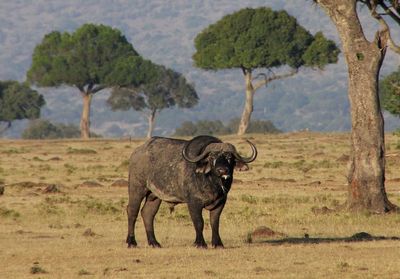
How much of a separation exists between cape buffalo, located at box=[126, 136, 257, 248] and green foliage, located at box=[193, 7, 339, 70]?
3408 inches

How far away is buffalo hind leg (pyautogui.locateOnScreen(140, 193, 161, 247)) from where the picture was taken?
2502 centimetres

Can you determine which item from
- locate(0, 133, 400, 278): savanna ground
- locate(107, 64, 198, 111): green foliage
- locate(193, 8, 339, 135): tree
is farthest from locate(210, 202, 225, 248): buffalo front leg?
locate(107, 64, 198, 111): green foliage

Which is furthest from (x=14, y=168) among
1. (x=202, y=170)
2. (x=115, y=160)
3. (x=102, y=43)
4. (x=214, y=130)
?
(x=214, y=130)

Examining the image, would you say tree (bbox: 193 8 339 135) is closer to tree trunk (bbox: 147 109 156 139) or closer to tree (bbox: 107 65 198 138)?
tree trunk (bbox: 147 109 156 139)

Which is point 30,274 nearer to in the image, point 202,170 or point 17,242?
point 202,170

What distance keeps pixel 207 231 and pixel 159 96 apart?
12445 cm

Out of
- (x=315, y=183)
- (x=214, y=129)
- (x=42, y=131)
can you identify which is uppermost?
(x=214, y=129)

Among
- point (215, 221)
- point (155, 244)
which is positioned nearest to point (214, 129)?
point (155, 244)

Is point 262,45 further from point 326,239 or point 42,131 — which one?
point 326,239

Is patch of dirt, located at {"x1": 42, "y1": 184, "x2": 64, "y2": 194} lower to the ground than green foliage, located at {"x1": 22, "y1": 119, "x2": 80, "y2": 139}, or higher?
lower

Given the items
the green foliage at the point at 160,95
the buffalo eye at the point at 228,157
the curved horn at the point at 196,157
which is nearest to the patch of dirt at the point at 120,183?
the curved horn at the point at 196,157

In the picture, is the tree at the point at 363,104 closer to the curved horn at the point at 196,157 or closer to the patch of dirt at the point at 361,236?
the patch of dirt at the point at 361,236

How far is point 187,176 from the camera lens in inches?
930

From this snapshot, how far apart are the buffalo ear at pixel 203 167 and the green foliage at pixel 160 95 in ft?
416
